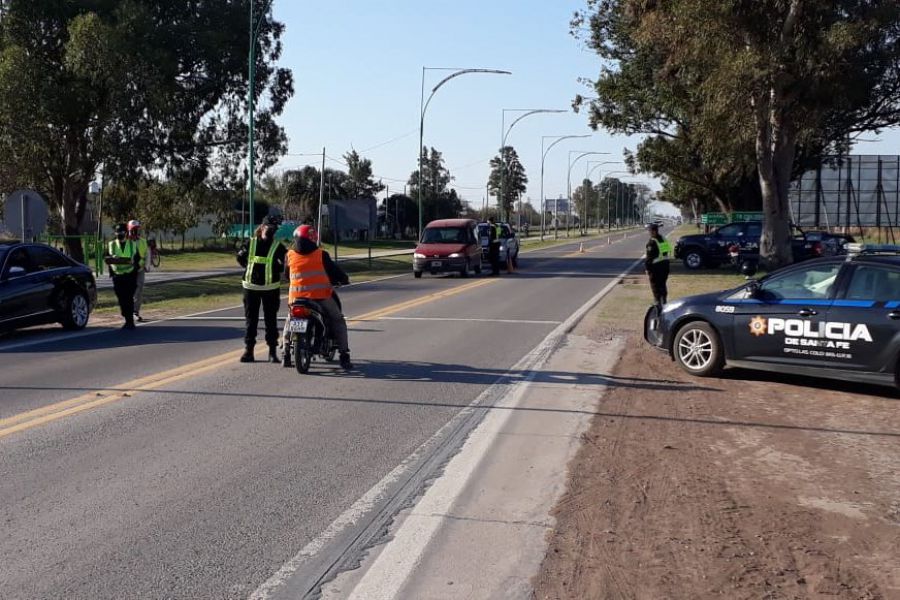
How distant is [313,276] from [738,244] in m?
27.0

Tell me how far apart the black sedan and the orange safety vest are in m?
6.19

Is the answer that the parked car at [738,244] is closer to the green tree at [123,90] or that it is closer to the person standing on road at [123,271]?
the green tree at [123,90]

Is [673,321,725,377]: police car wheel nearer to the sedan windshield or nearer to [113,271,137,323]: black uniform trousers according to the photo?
[113,271,137,323]: black uniform trousers

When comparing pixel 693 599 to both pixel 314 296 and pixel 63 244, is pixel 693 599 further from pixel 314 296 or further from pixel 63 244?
pixel 63 244

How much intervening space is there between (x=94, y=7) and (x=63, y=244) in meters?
8.58

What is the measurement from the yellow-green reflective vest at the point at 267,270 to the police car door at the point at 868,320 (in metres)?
6.32

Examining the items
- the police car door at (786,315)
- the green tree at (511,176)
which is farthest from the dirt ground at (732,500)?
the green tree at (511,176)

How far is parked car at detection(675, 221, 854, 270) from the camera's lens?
34.6 metres

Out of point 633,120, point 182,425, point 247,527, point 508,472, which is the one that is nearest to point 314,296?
point 182,425

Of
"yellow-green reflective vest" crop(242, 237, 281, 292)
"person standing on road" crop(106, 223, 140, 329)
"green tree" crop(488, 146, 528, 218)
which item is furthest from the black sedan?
"green tree" crop(488, 146, 528, 218)

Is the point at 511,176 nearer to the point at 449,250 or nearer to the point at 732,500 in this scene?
the point at 449,250

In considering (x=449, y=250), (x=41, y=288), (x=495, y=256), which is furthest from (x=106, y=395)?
(x=495, y=256)

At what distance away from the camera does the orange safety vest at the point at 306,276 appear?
36.2ft

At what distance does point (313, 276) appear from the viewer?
11.1 m
